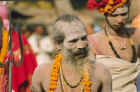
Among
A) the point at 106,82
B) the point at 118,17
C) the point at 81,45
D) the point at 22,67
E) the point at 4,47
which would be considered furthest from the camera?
the point at 22,67

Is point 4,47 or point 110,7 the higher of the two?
point 110,7

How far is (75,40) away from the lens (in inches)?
212

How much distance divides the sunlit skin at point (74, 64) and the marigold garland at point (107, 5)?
6.57ft

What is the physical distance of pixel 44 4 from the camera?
22281 mm

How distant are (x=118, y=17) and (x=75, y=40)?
6.78 feet

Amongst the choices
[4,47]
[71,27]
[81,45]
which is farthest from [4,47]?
[81,45]

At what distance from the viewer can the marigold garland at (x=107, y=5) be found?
24.4ft

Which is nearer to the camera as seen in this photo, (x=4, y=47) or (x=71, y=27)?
(x=71, y=27)

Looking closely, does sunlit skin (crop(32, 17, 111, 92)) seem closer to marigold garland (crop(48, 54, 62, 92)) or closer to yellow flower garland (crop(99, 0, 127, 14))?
marigold garland (crop(48, 54, 62, 92))

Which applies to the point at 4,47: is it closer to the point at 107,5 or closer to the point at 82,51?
the point at 107,5

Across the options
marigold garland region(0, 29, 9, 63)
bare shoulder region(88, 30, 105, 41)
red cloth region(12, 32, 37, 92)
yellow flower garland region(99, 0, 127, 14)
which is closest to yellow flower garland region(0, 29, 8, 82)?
marigold garland region(0, 29, 9, 63)

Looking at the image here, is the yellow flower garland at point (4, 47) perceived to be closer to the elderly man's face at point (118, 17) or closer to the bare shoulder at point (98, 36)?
the bare shoulder at point (98, 36)

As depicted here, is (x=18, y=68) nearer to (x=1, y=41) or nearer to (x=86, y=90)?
(x=1, y=41)

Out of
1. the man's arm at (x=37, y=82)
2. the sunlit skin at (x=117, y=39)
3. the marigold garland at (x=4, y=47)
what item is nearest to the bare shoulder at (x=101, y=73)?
the man's arm at (x=37, y=82)
